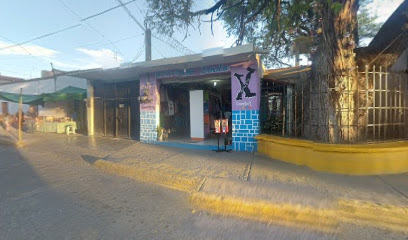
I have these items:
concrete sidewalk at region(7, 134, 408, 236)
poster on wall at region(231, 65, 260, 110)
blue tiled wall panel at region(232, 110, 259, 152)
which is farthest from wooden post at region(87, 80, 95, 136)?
blue tiled wall panel at region(232, 110, 259, 152)

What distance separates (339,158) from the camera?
469 cm

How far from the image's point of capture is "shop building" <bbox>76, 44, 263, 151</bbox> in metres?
6.88

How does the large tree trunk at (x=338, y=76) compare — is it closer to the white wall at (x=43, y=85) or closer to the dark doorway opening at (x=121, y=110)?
the dark doorway opening at (x=121, y=110)

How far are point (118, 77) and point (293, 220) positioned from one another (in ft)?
31.5

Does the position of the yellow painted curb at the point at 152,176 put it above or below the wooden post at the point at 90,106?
below

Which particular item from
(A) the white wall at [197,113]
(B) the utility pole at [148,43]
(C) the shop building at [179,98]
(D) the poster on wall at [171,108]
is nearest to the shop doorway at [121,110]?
(C) the shop building at [179,98]

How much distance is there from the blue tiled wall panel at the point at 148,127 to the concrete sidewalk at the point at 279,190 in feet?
9.72

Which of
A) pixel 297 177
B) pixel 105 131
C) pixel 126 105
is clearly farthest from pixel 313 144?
pixel 105 131

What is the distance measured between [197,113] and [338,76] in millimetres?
5258

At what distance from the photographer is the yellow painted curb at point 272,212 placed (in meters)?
2.83

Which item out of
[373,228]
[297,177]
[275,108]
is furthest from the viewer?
[275,108]

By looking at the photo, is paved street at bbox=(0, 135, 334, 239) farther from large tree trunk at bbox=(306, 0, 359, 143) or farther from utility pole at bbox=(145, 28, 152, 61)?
utility pole at bbox=(145, 28, 152, 61)

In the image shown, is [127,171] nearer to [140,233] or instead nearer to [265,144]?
[140,233]

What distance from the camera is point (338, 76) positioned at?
5133 mm
